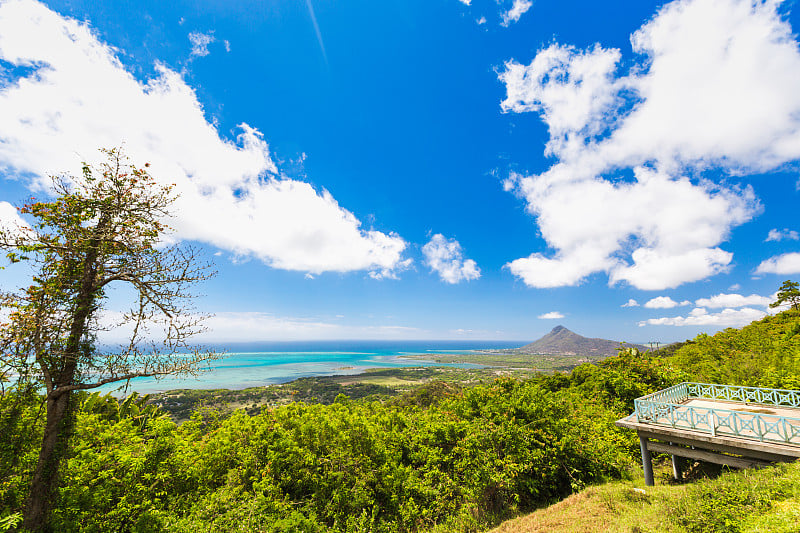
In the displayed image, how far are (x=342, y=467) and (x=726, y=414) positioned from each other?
520 inches

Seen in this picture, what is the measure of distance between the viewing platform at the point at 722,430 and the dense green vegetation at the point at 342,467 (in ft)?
3.79

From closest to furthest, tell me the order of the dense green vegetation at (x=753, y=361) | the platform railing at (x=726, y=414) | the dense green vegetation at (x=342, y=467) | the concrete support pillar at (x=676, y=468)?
the dense green vegetation at (x=342, y=467) → the platform railing at (x=726, y=414) → the concrete support pillar at (x=676, y=468) → the dense green vegetation at (x=753, y=361)

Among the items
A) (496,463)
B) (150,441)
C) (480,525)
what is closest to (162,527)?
(150,441)

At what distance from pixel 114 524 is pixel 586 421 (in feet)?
59.7

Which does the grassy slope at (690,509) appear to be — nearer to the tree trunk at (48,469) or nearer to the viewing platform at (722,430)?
the viewing platform at (722,430)

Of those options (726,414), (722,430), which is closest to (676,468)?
(726,414)

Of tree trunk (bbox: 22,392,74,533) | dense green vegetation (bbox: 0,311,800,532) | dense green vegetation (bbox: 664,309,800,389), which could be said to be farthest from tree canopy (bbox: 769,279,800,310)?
tree trunk (bbox: 22,392,74,533)

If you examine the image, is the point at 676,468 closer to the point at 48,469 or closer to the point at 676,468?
the point at 676,468

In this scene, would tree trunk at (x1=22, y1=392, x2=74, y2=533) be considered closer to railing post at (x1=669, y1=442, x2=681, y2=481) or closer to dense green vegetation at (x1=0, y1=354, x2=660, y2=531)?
dense green vegetation at (x1=0, y1=354, x2=660, y2=531)

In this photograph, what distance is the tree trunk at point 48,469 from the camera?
17.7 ft

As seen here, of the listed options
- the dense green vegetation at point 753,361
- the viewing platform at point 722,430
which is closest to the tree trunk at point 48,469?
the viewing platform at point 722,430

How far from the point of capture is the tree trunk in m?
5.39

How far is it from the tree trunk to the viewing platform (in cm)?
1466

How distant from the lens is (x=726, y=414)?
31.3ft
